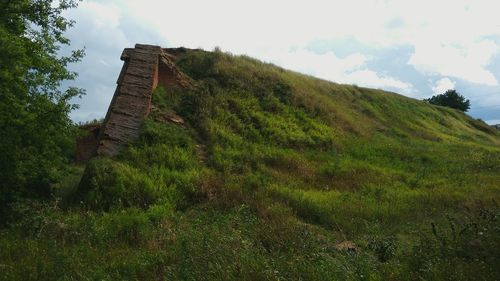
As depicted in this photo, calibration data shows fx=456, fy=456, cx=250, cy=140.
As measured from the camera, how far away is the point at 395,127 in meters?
27.4

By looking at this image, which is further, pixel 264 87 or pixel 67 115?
pixel 264 87

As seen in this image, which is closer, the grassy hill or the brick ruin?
the grassy hill

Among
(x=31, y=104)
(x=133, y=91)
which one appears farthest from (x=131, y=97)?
(x=31, y=104)

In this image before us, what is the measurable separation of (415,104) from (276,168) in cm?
2799

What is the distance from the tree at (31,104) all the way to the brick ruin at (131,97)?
1.79m

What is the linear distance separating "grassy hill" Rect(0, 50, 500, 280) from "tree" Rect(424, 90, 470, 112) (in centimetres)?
4617

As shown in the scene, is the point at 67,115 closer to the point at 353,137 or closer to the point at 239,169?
the point at 239,169

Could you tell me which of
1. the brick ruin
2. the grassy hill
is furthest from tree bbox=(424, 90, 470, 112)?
the brick ruin

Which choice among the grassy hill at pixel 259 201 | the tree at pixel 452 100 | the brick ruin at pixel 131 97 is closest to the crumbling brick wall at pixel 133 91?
the brick ruin at pixel 131 97

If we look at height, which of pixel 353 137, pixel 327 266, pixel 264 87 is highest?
pixel 264 87

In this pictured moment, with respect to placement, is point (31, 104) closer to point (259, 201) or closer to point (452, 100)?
point (259, 201)

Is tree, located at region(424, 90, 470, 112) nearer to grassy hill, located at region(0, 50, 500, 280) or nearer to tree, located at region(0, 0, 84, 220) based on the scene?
grassy hill, located at region(0, 50, 500, 280)

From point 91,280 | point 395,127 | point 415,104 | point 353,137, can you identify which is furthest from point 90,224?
point 415,104

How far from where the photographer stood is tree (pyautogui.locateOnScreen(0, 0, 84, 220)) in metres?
10.7
